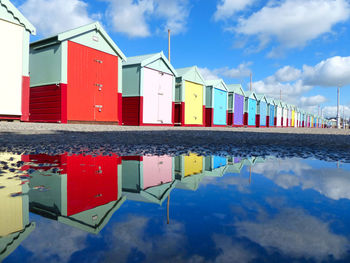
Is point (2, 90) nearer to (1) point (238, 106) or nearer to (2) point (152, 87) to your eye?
(2) point (152, 87)

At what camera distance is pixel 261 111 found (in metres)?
34.6

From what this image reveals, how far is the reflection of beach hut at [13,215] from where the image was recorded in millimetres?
781

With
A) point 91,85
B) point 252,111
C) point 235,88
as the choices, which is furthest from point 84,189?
point 252,111

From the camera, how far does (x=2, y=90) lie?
30.7ft

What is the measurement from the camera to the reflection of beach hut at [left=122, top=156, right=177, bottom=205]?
1.33 meters

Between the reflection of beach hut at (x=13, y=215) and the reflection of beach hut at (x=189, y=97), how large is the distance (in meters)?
17.1

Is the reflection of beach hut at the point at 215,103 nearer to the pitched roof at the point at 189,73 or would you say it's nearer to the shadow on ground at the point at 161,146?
the pitched roof at the point at 189,73

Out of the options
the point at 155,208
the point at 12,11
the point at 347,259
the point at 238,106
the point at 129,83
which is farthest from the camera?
the point at 238,106

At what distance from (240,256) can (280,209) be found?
0.49 metres

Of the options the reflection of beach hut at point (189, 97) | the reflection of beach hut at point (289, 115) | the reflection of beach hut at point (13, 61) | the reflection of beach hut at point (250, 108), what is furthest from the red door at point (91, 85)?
the reflection of beach hut at point (289, 115)

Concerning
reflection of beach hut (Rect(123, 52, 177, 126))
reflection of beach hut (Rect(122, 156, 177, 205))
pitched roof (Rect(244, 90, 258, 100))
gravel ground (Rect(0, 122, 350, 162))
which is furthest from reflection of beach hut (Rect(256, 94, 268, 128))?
reflection of beach hut (Rect(122, 156, 177, 205))

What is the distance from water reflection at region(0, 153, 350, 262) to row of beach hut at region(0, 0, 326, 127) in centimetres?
968

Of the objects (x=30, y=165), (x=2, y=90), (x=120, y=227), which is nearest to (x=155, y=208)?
(x=120, y=227)

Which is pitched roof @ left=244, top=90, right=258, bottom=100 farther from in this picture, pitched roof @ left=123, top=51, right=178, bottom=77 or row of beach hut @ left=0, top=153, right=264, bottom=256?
row of beach hut @ left=0, top=153, right=264, bottom=256
